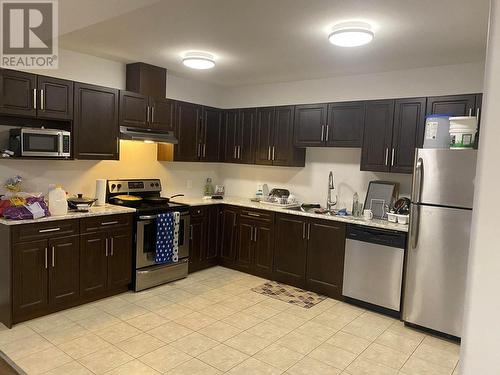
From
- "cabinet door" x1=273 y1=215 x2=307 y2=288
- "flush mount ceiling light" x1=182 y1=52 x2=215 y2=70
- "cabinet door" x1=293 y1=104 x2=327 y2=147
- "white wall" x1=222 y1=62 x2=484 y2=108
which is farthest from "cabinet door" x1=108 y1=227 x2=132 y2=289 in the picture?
"white wall" x1=222 y1=62 x2=484 y2=108

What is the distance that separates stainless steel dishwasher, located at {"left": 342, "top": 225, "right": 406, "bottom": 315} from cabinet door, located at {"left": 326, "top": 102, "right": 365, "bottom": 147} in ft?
3.40

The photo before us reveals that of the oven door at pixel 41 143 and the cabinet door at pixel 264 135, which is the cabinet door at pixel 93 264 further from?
the cabinet door at pixel 264 135

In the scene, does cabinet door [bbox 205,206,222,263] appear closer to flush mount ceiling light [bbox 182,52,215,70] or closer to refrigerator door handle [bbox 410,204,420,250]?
flush mount ceiling light [bbox 182,52,215,70]

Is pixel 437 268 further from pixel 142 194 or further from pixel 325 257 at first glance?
pixel 142 194

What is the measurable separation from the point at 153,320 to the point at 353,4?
125 inches

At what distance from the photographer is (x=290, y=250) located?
4598mm

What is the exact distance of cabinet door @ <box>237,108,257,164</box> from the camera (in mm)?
5270

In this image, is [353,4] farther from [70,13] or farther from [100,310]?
[100,310]

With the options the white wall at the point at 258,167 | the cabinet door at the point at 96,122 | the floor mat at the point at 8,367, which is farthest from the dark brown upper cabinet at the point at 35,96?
the floor mat at the point at 8,367

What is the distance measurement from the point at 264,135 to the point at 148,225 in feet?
6.58

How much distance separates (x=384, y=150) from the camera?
4117 mm

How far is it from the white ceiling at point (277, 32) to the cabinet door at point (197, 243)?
203 centimetres

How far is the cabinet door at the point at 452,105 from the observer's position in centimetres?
362

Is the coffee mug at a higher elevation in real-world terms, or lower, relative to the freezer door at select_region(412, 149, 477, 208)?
lower
